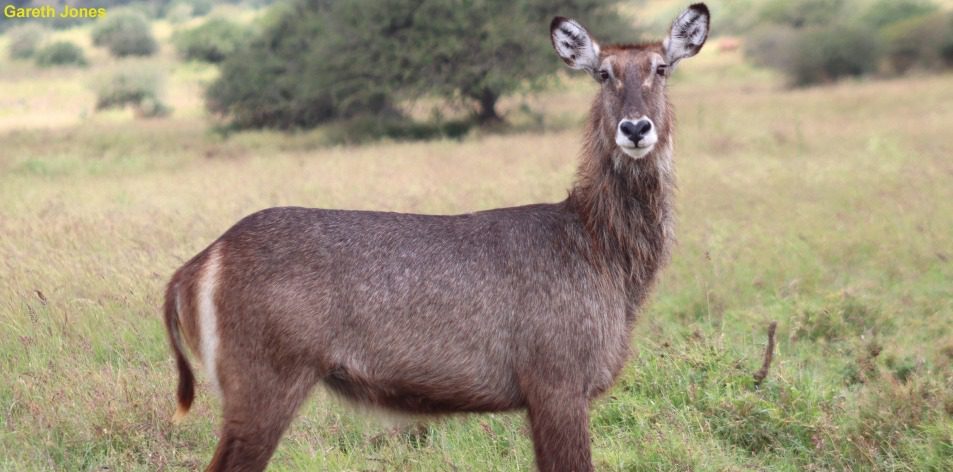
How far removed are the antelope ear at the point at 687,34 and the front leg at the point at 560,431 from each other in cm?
151

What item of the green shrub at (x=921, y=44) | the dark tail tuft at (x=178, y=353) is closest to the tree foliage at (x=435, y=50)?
the green shrub at (x=921, y=44)

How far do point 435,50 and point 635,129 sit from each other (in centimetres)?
1569

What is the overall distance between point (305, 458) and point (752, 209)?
5621 mm

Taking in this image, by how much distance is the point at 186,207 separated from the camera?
881cm

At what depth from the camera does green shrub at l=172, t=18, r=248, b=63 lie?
36188 millimetres

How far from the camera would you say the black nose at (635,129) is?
3523 mm

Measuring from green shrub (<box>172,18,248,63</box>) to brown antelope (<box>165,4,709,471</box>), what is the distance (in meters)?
33.1

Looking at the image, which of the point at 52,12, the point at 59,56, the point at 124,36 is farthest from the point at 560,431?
the point at 124,36

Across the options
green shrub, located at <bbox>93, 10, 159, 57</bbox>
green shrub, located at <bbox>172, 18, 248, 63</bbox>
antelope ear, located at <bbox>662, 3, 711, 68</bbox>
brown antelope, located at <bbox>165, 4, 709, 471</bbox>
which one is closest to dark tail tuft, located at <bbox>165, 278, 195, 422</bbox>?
brown antelope, located at <bbox>165, 4, 709, 471</bbox>

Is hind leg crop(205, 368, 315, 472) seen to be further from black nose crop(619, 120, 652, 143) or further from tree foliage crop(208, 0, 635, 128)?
tree foliage crop(208, 0, 635, 128)

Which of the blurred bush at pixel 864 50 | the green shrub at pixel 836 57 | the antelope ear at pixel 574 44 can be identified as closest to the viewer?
the antelope ear at pixel 574 44

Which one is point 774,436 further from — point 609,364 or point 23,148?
point 23,148

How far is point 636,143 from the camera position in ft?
11.6

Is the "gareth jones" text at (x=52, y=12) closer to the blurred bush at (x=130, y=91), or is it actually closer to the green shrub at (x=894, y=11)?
the blurred bush at (x=130, y=91)
